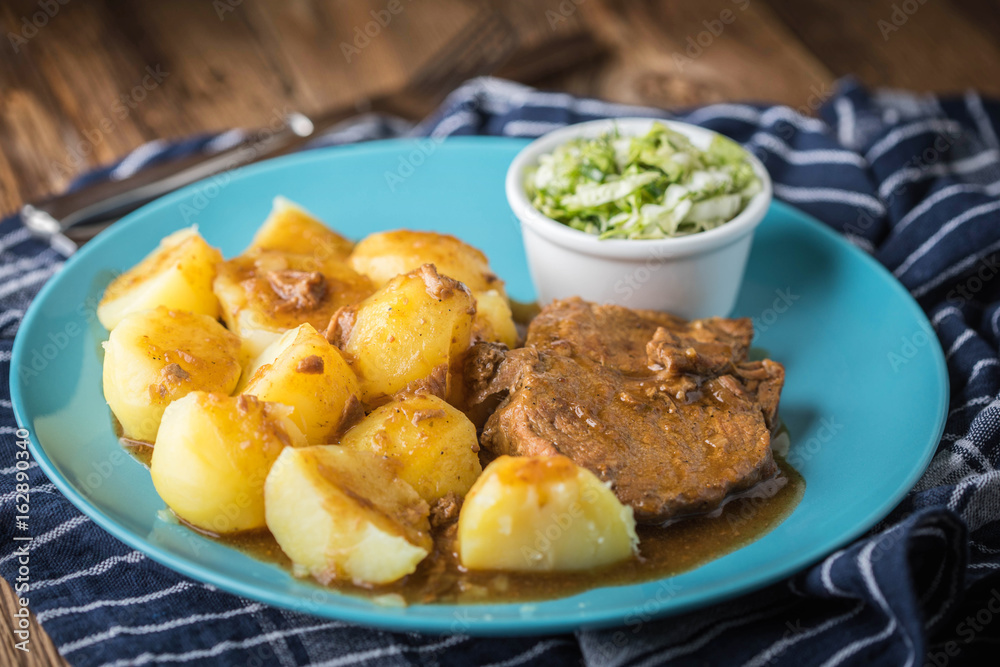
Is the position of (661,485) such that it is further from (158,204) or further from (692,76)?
(692,76)

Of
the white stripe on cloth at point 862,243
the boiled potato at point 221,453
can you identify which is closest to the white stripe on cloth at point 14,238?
the boiled potato at point 221,453

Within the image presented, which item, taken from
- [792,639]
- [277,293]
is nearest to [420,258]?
[277,293]

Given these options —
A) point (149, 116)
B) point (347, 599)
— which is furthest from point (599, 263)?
point (149, 116)

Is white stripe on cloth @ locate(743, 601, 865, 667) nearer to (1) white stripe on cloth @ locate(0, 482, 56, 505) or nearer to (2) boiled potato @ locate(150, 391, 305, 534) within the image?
(2) boiled potato @ locate(150, 391, 305, 534)

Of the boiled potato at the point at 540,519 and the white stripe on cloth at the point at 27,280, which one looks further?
the white stripe on cloth at the point at 27,280

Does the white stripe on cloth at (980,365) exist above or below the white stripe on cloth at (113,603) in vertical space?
below

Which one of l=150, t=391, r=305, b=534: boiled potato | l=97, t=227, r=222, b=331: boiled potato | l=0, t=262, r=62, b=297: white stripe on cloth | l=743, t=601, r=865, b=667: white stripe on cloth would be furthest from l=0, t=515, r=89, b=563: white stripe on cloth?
l=743, t=601, r=865, b=667: white stripe on cloth

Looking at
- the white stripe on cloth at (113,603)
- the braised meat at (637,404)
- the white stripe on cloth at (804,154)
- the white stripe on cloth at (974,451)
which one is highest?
the white stripe on cloth at (113,603)

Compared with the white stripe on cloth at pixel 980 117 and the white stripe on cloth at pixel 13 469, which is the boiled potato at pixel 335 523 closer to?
the white stripe on cloth at pixel 13 469
